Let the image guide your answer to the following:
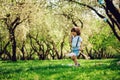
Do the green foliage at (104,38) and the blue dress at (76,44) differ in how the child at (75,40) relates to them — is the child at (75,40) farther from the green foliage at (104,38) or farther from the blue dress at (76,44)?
the green foliage at (104,38)

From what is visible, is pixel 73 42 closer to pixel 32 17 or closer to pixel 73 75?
pixel 73 75

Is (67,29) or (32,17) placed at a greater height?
(32,17)

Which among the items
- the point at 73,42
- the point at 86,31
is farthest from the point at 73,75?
the point at 86,31

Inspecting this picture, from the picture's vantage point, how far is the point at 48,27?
6594cm

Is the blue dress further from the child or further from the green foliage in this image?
the green foliage

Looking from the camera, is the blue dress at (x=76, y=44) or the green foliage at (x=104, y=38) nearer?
the blue dress at (x=76, y=44)

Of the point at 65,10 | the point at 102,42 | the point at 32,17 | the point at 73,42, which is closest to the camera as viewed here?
the point at 73,42

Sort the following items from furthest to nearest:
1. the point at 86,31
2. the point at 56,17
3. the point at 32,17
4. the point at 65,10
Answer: the point at 86,31 → the point at 56,17 → the point at 65,10 → the point at 32,17

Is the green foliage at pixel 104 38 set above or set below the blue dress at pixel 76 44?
below

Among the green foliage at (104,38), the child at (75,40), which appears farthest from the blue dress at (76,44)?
the green foliage at (104,38)

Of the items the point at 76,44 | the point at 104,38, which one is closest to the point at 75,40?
the point at 76,44

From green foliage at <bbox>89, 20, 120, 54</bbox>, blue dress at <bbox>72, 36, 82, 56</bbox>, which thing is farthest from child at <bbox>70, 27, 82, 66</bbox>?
green foliage at <bbox>89, 20, 120, 54</bbox>

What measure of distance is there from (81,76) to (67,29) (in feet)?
176

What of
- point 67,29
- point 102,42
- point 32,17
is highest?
point 32,17
